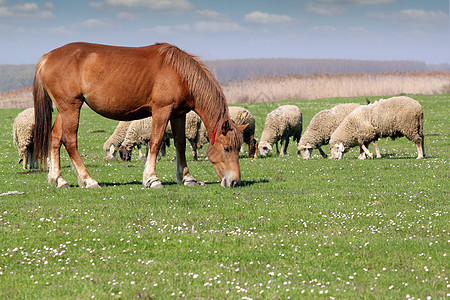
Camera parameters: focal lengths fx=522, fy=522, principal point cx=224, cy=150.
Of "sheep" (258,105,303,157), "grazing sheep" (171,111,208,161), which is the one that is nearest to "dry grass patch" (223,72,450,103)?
"sheep" (258,105,303,157)

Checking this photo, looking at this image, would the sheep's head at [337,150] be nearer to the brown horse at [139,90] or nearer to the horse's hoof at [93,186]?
the brown horse at [139,90]

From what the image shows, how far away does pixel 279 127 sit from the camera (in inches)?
1014

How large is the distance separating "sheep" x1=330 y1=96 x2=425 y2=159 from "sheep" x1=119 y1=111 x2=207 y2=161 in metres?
5.93

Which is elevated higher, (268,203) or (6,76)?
(6,76)

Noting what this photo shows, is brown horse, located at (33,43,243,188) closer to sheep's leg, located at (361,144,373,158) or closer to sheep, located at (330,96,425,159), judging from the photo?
sheep, located at (330,96,425,159)

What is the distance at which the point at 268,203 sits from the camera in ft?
36.2

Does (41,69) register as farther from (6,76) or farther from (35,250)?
(6,76)

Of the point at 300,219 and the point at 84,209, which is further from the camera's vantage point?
the point at 84,209

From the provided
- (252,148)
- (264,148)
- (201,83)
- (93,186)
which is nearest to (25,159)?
(93,186)

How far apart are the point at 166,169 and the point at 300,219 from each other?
30.4 feet

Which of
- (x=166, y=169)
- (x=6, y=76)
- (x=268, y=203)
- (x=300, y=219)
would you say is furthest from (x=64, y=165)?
(x=6, y=76)

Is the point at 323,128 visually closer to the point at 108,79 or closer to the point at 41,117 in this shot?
the point at 108,79

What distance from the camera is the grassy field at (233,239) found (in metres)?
6.46

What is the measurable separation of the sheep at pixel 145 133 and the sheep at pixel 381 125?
5935 millimetres
